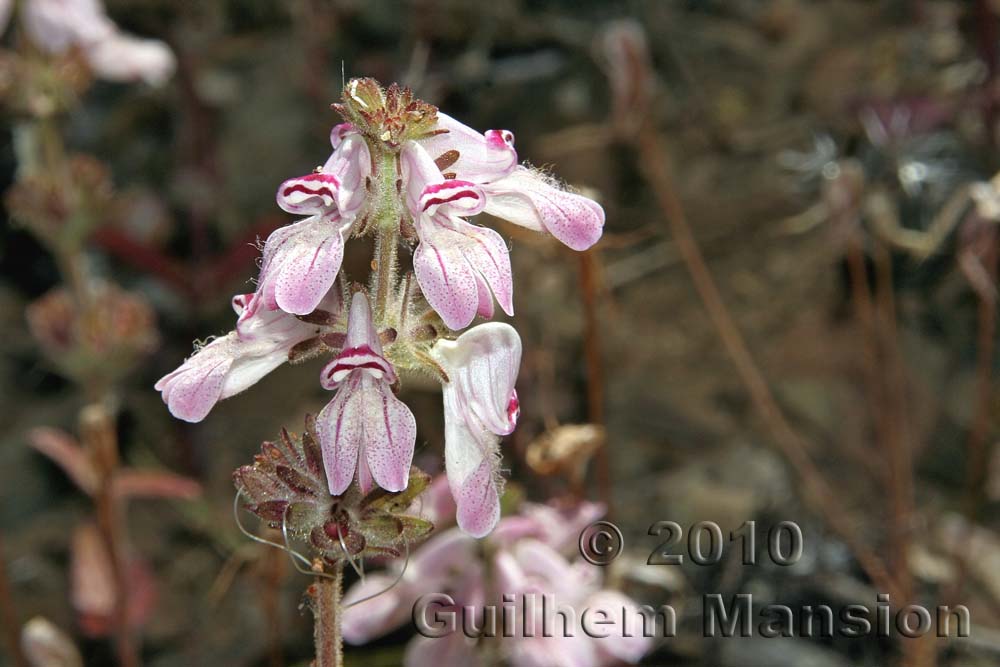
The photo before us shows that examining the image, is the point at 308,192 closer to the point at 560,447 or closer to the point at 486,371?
the point at 486,371

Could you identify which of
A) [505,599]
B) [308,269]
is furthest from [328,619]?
[505,599]

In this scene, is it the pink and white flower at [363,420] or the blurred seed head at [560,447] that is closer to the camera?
the pink and white flower at [363,420]

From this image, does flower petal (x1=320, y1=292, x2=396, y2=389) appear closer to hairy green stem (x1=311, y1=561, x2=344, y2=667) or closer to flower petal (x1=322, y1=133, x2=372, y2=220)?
flower petal (x1=322, y1=133, x2=372, y2=220)

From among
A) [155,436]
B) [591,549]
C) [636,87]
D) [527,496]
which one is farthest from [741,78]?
[155,436]

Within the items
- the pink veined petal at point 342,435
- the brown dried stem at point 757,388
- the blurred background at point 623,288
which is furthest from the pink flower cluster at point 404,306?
the brown dried stem at point 757,388

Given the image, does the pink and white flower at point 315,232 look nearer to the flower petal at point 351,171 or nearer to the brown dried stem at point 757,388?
the flower petal at point 351,171

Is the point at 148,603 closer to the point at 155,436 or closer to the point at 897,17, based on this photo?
the point at 155,436

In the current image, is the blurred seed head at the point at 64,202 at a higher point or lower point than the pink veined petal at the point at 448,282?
higher

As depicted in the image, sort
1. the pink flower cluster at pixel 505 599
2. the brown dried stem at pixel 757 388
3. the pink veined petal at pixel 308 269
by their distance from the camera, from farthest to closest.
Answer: the brown dried stem at pixel 757 388 → the pink flower cluster at pixel 505 599 → the pink veined petal at pixel 308 269
